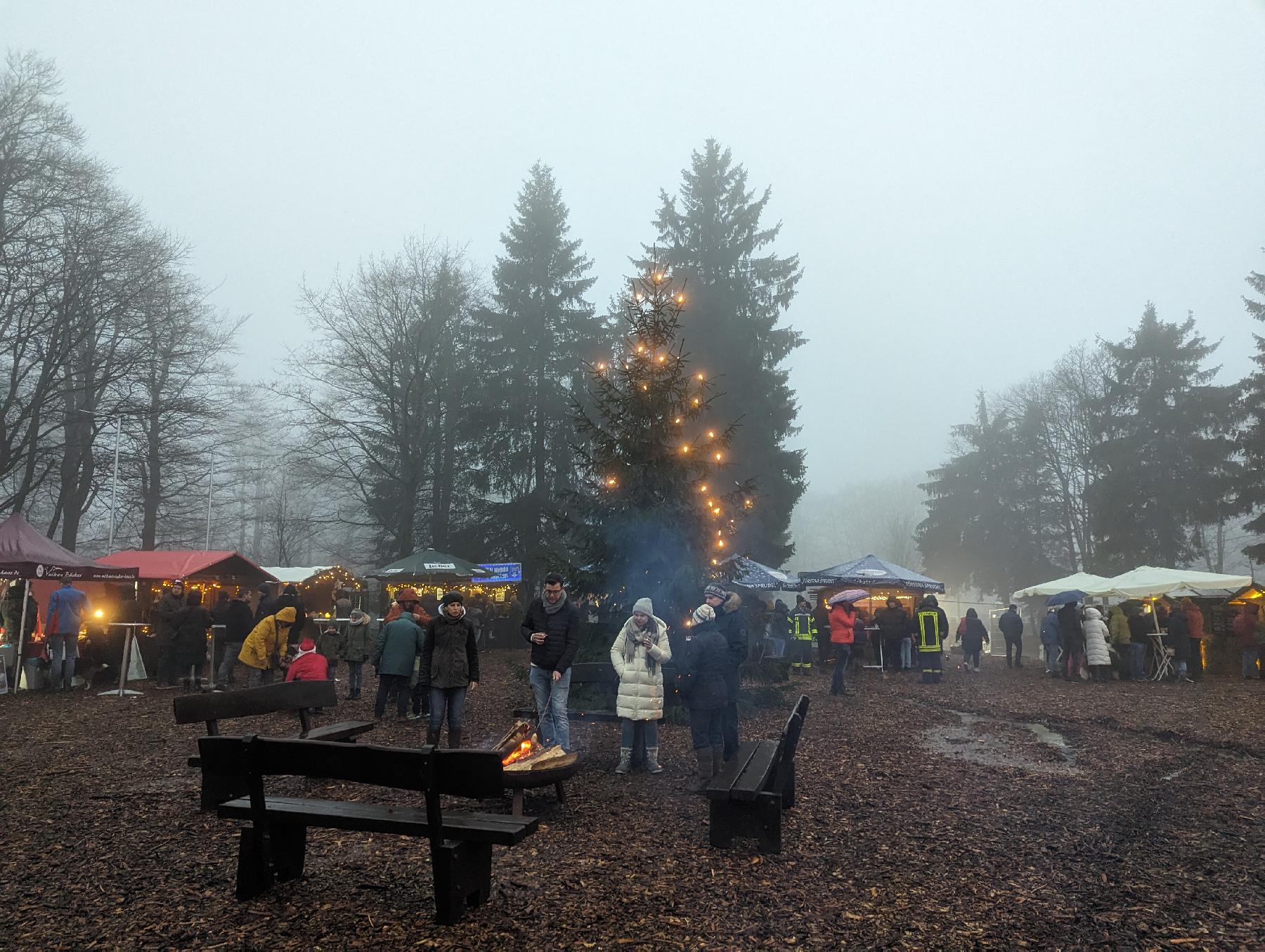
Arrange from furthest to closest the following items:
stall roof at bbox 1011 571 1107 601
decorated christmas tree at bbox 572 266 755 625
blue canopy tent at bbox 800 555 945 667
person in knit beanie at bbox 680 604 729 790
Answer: stall roof at bbox 1011 571 1107 601 → blue canopy tent at bbox 800 555 945 667 → decorated christmas tree at bbox 572 266 755 625 → person in knit beanie at bbox 680 604 729 790

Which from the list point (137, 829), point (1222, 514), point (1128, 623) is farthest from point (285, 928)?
point (1222, 514)

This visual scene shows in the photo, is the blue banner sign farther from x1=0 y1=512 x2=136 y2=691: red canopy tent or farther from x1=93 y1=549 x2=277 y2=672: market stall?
x1=0 y1=512 x2=136 y2=691: red canopy tent

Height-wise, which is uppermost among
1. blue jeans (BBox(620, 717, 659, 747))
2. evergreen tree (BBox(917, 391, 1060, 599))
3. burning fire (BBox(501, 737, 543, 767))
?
evergreen tree (BBox(917, 391, 1060, 599))

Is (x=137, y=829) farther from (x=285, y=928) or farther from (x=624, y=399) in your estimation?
(x=624, y=399)

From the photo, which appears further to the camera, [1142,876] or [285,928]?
[1142,876]

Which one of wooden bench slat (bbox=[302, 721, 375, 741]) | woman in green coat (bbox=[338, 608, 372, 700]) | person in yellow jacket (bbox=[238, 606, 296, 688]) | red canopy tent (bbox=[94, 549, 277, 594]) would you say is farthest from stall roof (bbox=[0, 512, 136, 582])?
wooden bench slat (bbox=[302, 721, 375, 741])

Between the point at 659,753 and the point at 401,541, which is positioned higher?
the point at 401,541

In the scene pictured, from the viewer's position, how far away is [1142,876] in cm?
496

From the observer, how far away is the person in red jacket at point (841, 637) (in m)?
15.2

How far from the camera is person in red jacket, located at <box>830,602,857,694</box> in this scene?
15.2m

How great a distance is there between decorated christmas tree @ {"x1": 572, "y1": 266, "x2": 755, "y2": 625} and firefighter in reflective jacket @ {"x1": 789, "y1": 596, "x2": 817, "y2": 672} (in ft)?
29.0

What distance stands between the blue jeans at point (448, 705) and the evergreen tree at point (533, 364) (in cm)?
2189

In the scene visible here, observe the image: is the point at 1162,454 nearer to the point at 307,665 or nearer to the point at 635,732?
the point at 635,732

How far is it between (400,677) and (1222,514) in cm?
3292
